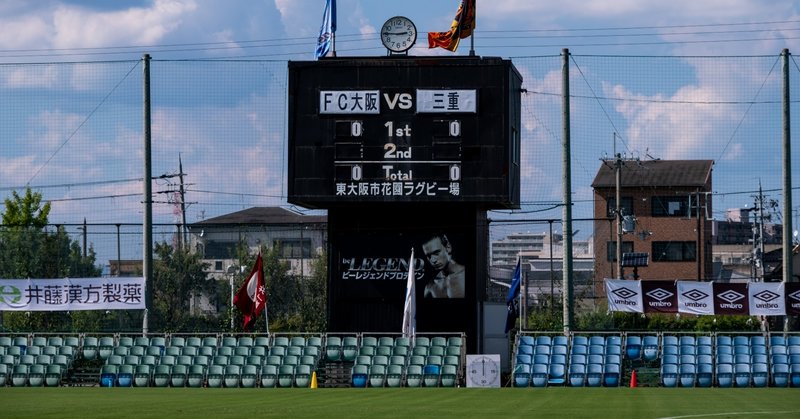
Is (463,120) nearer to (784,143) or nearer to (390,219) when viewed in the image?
(390,219)

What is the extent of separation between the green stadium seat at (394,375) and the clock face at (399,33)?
9.83 meters

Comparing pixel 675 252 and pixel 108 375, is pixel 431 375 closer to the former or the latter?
pixel 108 375

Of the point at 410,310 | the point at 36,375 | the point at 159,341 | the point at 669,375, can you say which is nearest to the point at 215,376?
the point at 159,341

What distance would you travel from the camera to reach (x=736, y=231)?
573 ft

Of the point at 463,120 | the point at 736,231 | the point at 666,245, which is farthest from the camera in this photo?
the point at 736,231

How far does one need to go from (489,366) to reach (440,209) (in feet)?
17.6

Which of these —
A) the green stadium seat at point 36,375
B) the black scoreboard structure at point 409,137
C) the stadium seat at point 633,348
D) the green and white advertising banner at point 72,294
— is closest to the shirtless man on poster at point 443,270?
the black scoreboard structure at point 409,137

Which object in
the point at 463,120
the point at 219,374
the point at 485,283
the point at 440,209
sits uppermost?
the point at 463,120

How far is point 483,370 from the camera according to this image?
36.0 m

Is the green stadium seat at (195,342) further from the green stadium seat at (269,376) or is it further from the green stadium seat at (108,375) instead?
the green stadium seat at (269,376)

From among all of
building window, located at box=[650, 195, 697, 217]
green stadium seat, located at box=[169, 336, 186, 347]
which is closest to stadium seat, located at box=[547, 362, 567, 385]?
green stadium seat, located at box=[169, 336, 186, 347]

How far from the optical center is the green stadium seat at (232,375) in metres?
37.8

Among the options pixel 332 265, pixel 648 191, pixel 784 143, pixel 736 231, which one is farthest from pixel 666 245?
pixel 736 231
